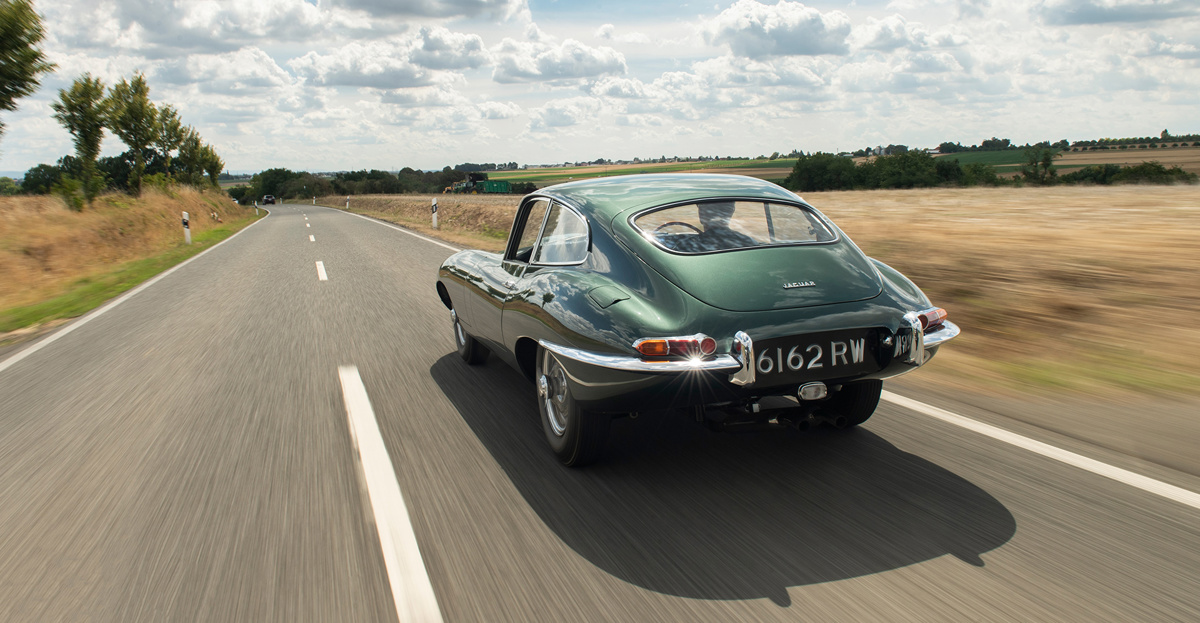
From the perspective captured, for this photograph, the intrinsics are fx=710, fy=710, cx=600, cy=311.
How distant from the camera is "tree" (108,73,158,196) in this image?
112ft

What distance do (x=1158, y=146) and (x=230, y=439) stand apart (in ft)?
234

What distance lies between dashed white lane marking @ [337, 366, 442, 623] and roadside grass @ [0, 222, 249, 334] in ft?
22.7

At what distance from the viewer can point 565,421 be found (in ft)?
12.1

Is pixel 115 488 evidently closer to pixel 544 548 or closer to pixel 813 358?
pixel 544 548

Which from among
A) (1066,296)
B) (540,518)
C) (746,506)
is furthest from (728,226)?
(1066,296)

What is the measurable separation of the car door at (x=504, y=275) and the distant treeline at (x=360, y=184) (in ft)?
253

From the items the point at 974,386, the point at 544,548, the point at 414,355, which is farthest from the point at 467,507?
the point at 974,386

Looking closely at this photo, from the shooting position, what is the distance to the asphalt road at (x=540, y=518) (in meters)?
2.43

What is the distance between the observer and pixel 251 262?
1456cm

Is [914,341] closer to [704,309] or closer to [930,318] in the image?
[930,318]

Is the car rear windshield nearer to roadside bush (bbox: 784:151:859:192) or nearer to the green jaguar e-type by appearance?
the green jaguar e-type

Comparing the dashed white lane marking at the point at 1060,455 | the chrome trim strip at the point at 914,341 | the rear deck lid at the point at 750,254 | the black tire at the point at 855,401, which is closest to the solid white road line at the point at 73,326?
the rear deck lid at the point at 750,254

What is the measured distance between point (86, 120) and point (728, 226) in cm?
3110

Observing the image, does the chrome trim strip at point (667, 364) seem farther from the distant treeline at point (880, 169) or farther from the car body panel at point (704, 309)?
the distant treeline at point (880, 169)
